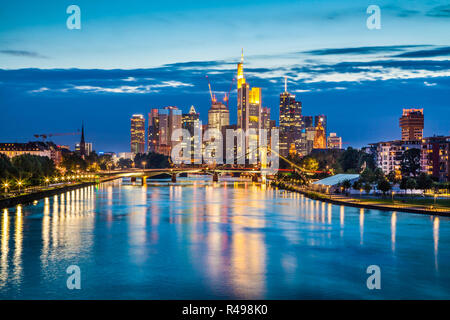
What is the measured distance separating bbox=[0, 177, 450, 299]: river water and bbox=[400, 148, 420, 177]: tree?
213 feet

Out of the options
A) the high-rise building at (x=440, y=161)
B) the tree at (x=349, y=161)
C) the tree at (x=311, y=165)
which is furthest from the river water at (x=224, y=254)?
the tree at (x=311, y=165)

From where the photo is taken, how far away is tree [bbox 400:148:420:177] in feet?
383

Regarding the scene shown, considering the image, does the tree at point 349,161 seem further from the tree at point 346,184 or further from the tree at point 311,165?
the tree at point 346,184

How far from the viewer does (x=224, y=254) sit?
109 ft

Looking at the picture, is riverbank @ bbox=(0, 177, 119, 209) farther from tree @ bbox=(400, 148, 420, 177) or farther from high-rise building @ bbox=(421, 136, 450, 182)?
tree @ bbox=(400, 148, 420, 177)

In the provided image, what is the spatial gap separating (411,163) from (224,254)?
93432 millimetres

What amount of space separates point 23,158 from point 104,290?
63.1m

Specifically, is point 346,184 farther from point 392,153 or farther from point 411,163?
point 392,153

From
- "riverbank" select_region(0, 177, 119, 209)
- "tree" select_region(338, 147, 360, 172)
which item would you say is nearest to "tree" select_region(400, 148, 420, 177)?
"tree" select_region(338, 147, 360, 172)

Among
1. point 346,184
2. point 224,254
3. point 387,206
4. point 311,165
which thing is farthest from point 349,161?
point 224,254

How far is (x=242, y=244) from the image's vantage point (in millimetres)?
37219

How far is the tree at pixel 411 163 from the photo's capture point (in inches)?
4599
